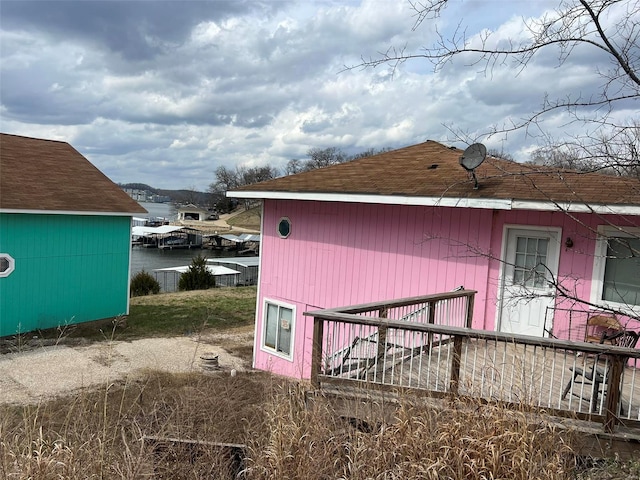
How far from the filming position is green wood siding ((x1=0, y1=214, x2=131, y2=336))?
1220 cm

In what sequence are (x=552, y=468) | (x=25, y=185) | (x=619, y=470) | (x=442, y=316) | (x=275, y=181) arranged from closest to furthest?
(x=552, y=468)
(x=619, y=470)
(x=442, y=316)
(x=275, y=181)
(x=25, y=185)

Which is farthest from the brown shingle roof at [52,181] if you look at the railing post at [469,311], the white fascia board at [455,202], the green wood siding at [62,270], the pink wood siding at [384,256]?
the railing post at [469,311]

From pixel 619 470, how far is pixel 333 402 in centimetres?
244

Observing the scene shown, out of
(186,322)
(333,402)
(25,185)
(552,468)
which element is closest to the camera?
(552,468)

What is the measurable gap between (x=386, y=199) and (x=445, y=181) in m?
1.05

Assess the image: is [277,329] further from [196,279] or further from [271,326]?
[196,279]

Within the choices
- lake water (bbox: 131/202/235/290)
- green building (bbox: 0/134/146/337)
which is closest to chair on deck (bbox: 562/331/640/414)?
green building (bbox: 0/134/146/337)

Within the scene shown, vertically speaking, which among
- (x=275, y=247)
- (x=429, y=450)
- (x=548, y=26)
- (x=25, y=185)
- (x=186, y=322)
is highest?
(x=548, y=26)

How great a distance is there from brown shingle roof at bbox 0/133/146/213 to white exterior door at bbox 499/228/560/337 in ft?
35.6

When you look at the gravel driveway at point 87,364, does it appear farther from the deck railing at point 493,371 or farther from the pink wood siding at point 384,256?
the deck railing at point 493,371

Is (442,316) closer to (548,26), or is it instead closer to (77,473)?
(548,26)

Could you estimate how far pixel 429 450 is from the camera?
11.5 ft

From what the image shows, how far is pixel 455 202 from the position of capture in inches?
298

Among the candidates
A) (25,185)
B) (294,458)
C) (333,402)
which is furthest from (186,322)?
(294,458)
